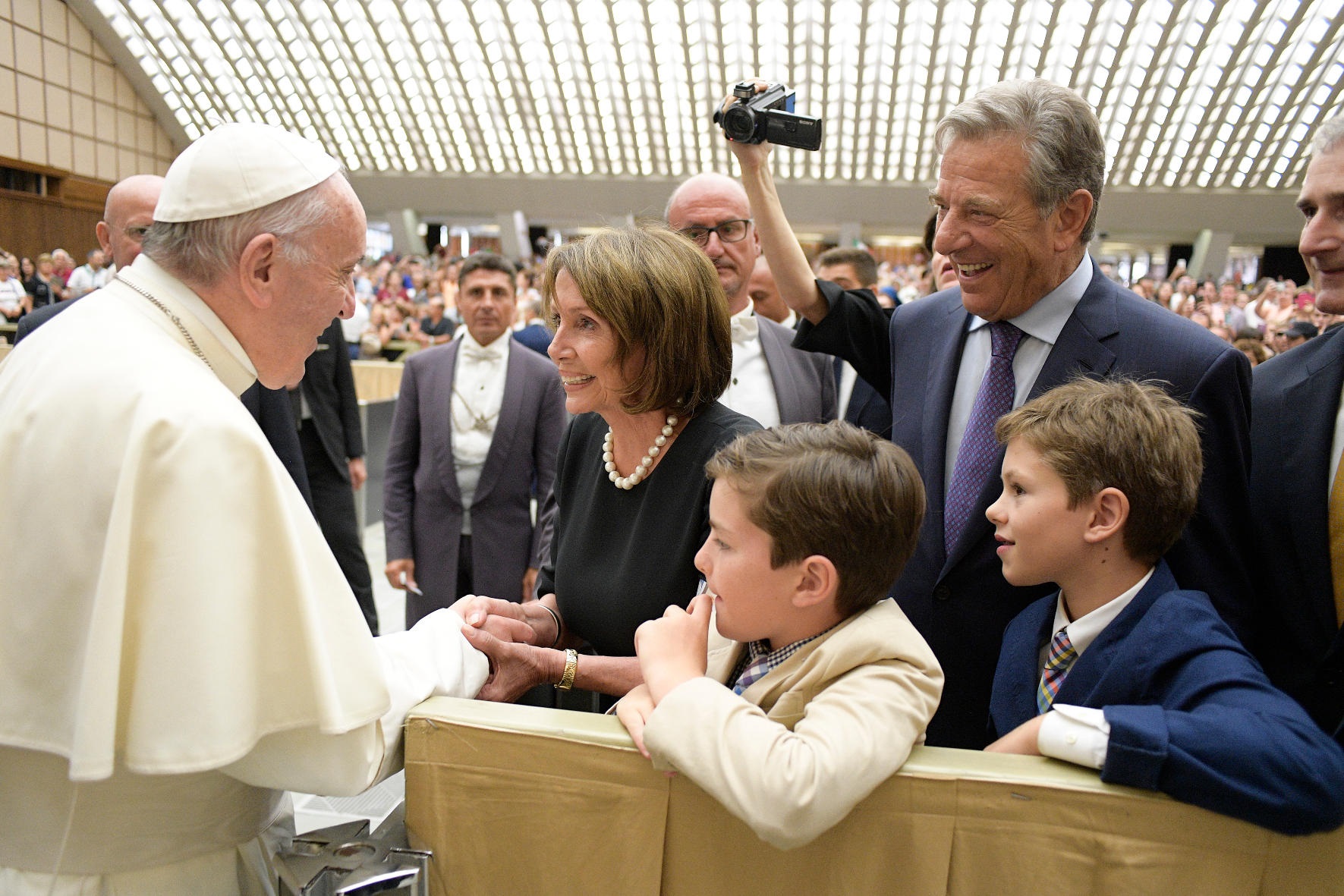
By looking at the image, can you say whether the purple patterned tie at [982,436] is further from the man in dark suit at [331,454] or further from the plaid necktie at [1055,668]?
the man in dark suit at [331,454]

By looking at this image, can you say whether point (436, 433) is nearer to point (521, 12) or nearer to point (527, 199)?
point (521, 12)

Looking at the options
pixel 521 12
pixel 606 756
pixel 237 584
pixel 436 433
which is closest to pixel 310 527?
pixel 237 584

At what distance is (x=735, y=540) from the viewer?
1358 millimetres

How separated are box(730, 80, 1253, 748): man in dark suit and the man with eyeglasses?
3.74ft

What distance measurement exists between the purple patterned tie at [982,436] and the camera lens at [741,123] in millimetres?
733

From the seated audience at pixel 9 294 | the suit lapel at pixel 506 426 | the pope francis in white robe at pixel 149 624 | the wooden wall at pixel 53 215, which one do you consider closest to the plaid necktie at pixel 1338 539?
the pope francis in white robe at pixel 149 624

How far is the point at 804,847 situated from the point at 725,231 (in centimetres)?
234

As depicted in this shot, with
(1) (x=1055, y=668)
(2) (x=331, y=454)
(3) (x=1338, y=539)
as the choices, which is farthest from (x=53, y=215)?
(3) (x=1338, y=539)

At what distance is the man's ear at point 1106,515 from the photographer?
4.95 feet

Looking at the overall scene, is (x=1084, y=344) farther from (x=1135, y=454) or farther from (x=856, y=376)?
(x=856, y=376)

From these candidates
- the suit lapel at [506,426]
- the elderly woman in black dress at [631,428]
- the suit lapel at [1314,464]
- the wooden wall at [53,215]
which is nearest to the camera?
the suit lapel at [1314,464]

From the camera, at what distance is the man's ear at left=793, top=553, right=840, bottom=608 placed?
1305mm

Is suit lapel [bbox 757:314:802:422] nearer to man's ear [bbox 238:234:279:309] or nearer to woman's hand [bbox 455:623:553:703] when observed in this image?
woman's hand [bbox 455:623:553:703]

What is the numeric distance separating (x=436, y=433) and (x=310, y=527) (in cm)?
287
